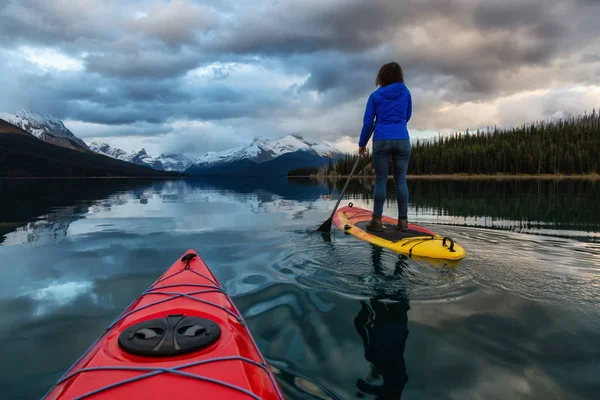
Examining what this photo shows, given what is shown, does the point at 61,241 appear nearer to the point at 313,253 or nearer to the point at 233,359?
the point at 313,253

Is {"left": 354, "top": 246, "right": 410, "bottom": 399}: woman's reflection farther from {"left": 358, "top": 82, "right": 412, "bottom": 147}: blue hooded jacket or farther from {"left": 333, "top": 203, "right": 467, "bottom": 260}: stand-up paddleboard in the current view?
{"left": 358, "top": 82, "right": 412, "bottom": 147}: blue hooded jacket

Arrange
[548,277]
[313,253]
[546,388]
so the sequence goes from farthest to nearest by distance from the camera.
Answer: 1. [313,253]
2. [548,277]
3. [546,388]

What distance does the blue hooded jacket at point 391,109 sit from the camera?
8898mm

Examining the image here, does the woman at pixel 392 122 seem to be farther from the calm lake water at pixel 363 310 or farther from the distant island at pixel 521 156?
the distant island at pixel 521 156

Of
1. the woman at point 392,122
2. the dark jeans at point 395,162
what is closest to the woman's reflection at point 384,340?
the dark jeans at point 395,162

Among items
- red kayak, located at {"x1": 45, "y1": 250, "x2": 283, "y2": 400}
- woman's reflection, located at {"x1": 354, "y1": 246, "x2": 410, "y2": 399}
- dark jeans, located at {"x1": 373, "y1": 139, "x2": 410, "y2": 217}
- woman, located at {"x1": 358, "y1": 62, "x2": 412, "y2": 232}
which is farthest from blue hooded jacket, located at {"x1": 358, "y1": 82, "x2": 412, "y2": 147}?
red kayak, located at {"x1": 45, "y1": 250, "x2": 283, "y2": 400}

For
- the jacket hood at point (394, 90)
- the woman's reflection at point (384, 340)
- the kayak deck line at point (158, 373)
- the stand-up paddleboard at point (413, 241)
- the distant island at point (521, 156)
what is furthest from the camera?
the distant island at point (521, 156)

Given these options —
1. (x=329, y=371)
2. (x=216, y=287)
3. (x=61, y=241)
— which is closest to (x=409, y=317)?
(x=329, y=371)

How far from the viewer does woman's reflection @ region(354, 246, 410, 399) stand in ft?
11.0

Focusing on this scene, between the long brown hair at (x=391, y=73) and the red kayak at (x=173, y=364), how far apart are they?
7.85 metres

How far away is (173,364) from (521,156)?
387 ft

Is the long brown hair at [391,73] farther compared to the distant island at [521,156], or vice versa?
the distant island at [521,156]

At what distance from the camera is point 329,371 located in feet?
11.9

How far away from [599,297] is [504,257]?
2479 mm
